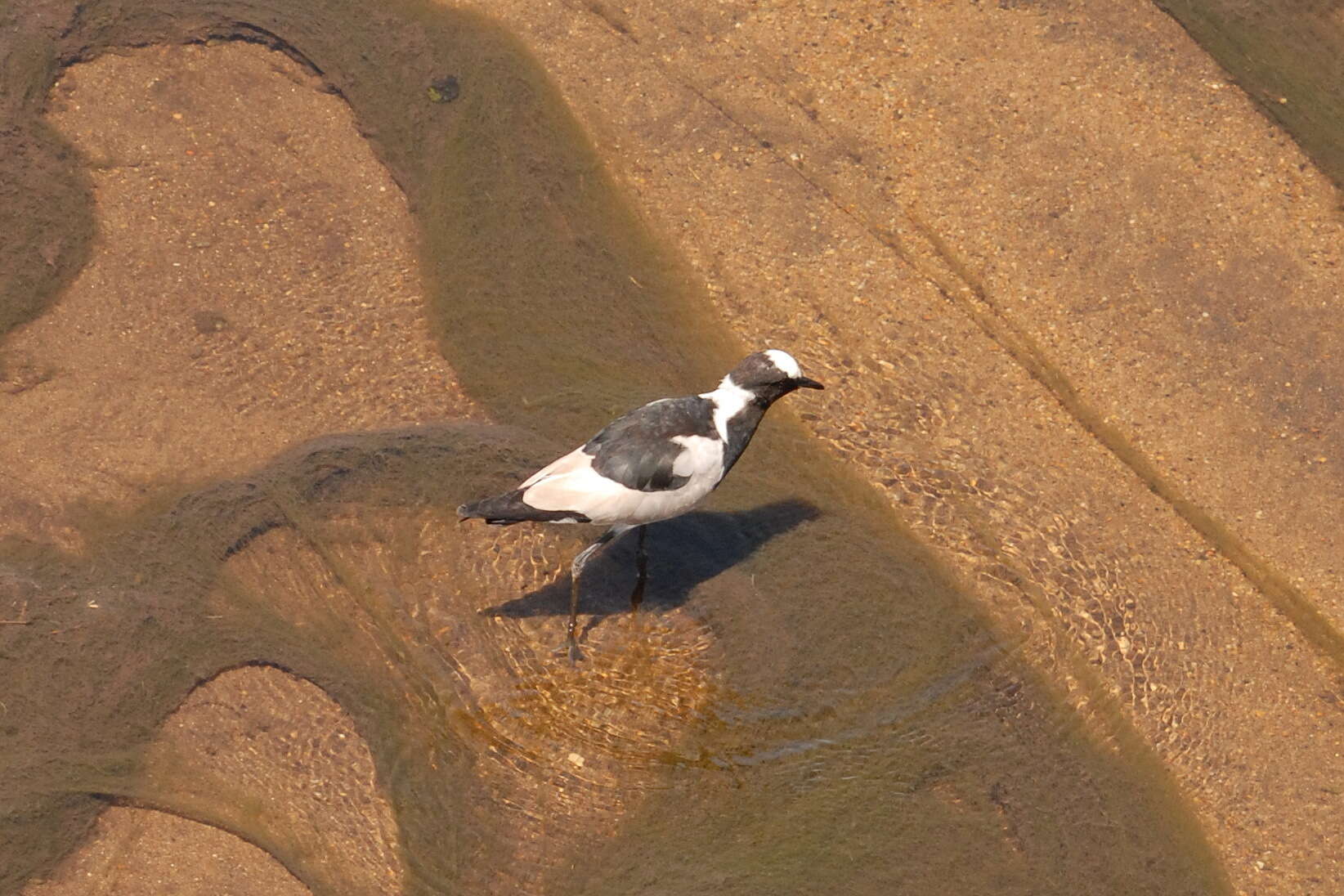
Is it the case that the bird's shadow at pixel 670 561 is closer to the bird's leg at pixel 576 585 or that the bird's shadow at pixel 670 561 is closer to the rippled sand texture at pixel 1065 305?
the bird's leg at pixel 576 585

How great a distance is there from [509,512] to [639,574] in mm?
1147

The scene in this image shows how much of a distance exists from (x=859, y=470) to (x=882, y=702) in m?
1.62

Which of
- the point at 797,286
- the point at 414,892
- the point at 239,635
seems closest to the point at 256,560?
the point at 239,635

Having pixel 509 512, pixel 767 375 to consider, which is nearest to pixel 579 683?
pixel 509 512

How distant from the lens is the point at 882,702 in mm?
6051

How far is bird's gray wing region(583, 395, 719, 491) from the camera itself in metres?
5.92

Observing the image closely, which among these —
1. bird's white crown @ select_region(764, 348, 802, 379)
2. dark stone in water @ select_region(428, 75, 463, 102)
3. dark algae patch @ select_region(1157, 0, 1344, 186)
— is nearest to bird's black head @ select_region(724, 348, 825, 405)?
bird's white crown @ select_region(764, 348, 802, 379)

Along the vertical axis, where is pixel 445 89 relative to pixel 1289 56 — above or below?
below

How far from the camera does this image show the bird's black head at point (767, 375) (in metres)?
6.29

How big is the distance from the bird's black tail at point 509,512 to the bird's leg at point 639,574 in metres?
0.81

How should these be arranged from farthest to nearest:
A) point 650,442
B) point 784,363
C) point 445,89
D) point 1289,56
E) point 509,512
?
point 1289,56
point 445,89
point 784,363
point 650,442
point 509,512

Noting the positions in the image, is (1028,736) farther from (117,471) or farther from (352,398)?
(117,471)

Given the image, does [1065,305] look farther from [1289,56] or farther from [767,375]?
[1289,56]

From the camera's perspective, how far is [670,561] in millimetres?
6672
